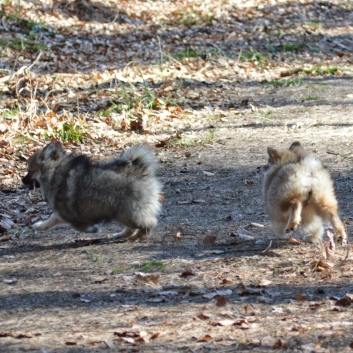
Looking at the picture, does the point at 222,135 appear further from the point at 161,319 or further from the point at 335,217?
the point at 161,319

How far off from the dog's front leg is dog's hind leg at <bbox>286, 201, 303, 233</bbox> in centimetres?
254

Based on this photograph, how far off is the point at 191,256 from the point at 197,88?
Answer: 9.47 m

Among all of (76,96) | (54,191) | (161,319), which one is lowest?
(161,319)

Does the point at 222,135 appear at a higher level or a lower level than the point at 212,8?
lower

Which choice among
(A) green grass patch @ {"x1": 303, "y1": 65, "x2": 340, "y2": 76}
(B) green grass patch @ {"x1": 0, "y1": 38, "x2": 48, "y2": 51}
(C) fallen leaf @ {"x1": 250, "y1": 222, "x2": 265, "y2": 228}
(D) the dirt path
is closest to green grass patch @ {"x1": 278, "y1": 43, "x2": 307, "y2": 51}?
(D) the dirt path

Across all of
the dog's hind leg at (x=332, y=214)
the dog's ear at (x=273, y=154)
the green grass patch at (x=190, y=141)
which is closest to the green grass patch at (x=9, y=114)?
the green grass patch at (x=190, y=141)

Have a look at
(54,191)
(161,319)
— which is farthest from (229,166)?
(161,319)

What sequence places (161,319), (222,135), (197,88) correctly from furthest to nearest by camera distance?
1. (197,88)
2. (222,135)
3. (161,319)

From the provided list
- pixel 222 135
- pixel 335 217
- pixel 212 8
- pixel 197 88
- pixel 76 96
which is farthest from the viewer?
pixel 212 8

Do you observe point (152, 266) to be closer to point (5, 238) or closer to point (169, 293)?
point (169, 293)

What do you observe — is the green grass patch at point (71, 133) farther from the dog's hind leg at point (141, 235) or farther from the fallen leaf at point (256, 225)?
the fallen leaf at point (256, 225)

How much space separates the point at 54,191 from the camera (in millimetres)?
7570

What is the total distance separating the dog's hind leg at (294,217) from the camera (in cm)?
647

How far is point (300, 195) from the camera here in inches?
256
